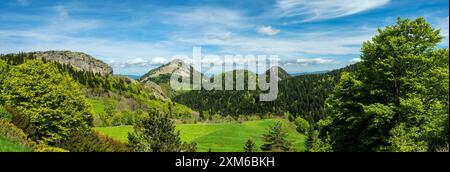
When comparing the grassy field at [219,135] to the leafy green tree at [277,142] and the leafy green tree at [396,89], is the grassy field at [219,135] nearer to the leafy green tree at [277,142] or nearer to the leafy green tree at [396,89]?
the leafy green tree at [277,142]

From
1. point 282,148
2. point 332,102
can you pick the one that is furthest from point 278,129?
point 332,102

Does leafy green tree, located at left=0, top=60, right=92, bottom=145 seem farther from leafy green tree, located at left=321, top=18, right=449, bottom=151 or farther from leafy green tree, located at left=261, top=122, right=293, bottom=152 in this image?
leafy green tree, located at left=261, top=122, right=293, bottom=152

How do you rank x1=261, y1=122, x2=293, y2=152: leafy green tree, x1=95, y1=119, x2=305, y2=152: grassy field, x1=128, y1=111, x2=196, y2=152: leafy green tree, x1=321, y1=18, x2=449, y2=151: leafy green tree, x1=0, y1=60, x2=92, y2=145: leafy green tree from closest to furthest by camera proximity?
x1=321, y1=18, x2=449, y2=151: leafy green tree < x1=128, y1=111, x2=196, y2=152: leafy green tree < x1=0, y1=60, x2=92, y2=145: leafy green tree < x1=261, y1=122, x2=293, y2=152: leafy green tree < x1=95, y1=119, x2=305, y2=152: grassy field

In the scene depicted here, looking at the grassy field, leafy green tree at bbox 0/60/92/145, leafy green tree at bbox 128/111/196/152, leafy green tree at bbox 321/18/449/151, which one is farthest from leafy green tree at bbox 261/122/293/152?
leafy green tree at bbox 128/111/196/152

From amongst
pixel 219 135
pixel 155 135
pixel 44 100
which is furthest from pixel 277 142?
pixel 155 135

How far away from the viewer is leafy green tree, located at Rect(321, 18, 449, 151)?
27453 mm

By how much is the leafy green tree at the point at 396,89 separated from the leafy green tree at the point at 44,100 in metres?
28.5

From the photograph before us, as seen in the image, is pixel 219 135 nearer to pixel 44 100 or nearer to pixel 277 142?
pixel 277 142

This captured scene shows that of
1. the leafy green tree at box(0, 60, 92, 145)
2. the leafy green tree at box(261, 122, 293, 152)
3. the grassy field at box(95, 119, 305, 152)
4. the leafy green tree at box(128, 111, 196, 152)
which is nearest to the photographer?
the leafy green tree at box(128, 111, 196, 152)

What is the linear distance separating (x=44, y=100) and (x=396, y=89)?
34327 mm

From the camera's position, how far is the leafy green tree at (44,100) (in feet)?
132

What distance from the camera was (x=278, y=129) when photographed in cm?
8181

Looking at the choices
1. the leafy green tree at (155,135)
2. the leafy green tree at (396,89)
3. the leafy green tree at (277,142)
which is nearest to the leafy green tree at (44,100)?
the leafy green tree at (155,135)

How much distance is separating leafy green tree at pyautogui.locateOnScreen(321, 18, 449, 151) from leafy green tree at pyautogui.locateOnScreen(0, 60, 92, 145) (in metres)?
28.5
